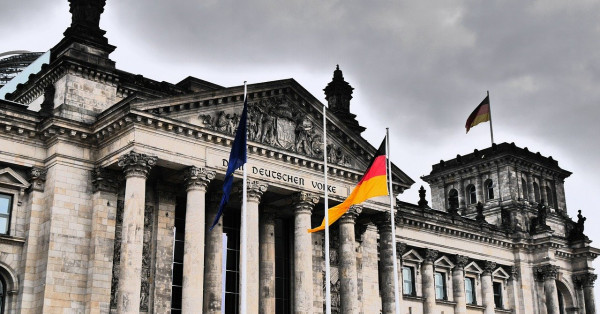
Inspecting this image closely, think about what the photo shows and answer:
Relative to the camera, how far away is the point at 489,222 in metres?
63.3

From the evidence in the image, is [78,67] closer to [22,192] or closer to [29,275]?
[22,192]

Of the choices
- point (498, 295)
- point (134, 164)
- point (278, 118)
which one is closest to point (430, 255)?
point (498, 295)

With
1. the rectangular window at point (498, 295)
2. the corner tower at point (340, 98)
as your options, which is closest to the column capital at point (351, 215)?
the corner tower at point (340, 98)

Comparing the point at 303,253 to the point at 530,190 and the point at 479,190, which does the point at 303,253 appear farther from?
the point at 530,190

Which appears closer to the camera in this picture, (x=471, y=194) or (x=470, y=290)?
(x=470, y=290)

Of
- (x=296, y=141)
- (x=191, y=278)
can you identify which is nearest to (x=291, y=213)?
Result: (x=296, y=141)

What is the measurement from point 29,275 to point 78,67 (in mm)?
9843

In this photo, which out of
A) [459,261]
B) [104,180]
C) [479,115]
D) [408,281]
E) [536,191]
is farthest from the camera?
[536,191]

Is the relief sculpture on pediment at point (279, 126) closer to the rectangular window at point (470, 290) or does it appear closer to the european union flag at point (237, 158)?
the european union flag at point (237, 158)

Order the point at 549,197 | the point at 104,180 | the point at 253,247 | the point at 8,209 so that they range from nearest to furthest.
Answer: the point at 8,209, the point at 104,180, the point at 253,247, the point at 549,197

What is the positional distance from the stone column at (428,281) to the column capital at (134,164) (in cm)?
2567

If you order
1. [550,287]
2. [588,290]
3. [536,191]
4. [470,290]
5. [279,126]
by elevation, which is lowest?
[470,290]

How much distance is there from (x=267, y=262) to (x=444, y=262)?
763 inches

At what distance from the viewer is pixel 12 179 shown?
1361 inches
